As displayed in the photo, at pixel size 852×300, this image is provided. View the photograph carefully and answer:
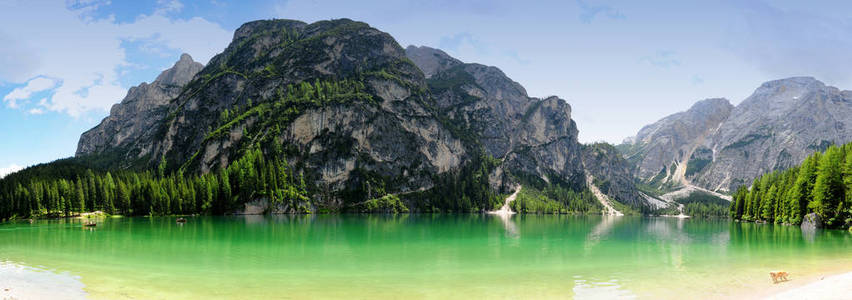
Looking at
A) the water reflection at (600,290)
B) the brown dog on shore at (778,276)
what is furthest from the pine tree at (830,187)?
the water reflection at (600,290)

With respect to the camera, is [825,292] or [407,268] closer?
[825,292]

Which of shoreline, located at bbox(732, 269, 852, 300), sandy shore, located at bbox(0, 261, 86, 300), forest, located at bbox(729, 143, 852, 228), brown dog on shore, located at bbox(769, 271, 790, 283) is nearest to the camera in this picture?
shoreline, located at bbox(732, 269, 852, 300)

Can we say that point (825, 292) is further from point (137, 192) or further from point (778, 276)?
point (137, 192)

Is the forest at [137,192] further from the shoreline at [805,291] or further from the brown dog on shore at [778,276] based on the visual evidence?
the shoreline at [805,291]

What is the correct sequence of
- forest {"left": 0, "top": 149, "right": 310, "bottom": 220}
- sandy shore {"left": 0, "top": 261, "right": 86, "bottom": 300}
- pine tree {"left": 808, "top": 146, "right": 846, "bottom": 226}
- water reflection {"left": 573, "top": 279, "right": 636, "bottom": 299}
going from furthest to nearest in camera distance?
forest {"left": 0, "top": 149, "right": 310, "bottom": 220} < pine tree {"left": 808, "top": 146, "right": 846, "bottom": 226} < water reflection {"left": 573, "top": 279, "right": 636, "bottom": 299} < sandy shore {"left": 0, "top": 261, "right": 86, "bottom": 300}

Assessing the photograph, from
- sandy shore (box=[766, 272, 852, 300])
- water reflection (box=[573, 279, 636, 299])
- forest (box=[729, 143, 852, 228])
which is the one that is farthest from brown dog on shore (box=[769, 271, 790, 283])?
forest (box=[729, 143, 852, 228])

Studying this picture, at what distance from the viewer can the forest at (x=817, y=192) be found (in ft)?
243

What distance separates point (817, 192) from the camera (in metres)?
77.6

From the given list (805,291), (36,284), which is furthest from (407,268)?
(805,291)

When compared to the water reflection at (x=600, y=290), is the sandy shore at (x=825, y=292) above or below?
Result: above

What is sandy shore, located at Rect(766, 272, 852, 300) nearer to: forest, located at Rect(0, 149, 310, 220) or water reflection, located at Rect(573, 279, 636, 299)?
water reflection, located at Rect(573, 279, 636, 299)

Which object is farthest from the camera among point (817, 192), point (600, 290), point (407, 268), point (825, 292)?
point (817, 192)

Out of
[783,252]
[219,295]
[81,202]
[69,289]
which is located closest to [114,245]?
[69,289]

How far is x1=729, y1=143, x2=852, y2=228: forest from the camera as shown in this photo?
243ft
